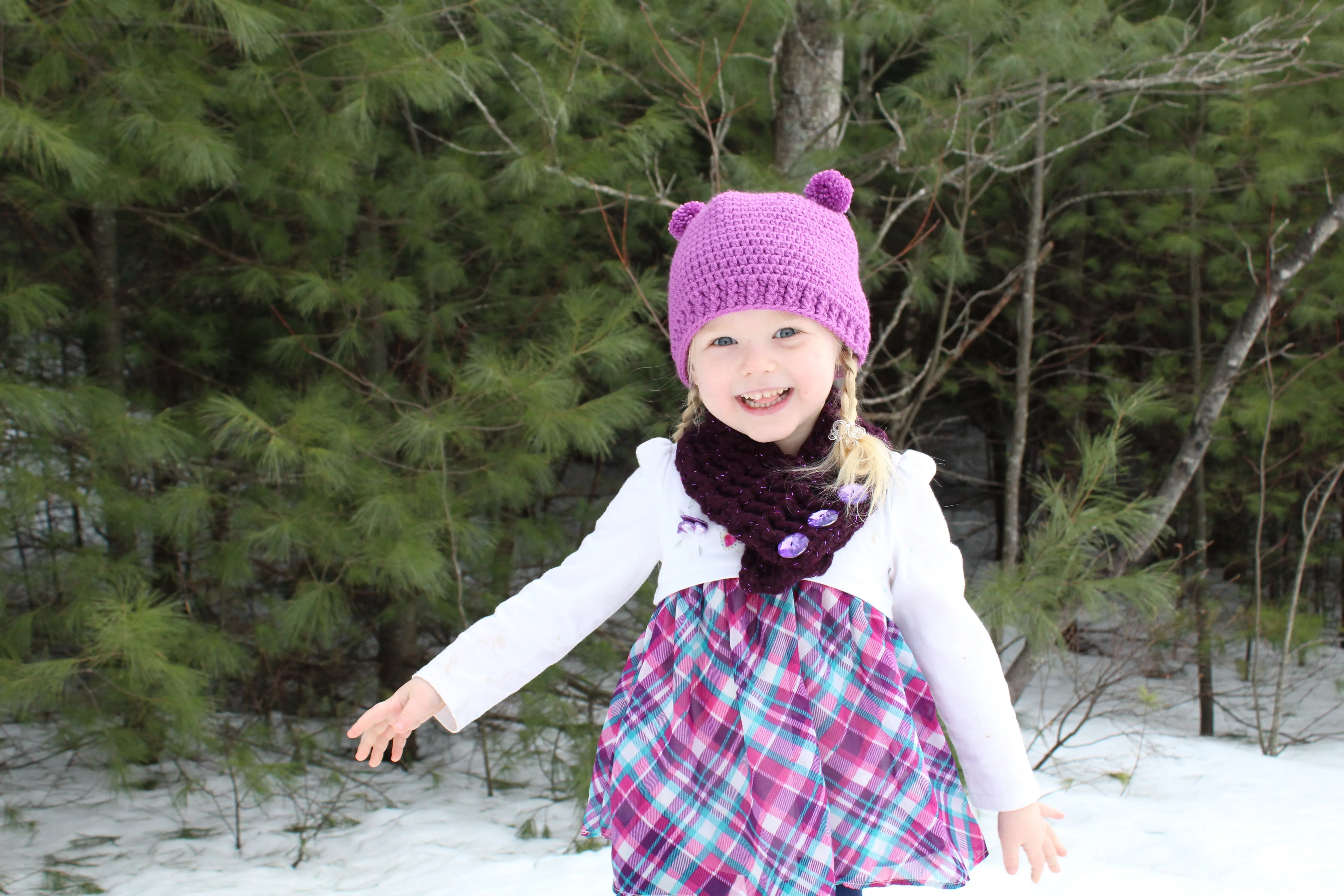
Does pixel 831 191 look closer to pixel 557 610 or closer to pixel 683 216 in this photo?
pixel 683 216

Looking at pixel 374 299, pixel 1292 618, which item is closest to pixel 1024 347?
pixel 1292 618

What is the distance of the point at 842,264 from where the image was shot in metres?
1.41

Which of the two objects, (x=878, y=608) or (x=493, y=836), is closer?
(x=878, y=608)

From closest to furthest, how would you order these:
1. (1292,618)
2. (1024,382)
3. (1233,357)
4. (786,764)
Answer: (786,764)
(1233,357)
(1024,382)
(1292,618)

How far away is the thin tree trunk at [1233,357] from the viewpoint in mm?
3293

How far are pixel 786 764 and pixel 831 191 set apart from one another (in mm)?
771

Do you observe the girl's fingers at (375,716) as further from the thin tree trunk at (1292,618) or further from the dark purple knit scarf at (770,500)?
the thin tree trunk at (1292,618)

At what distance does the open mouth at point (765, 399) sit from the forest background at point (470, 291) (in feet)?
4.21

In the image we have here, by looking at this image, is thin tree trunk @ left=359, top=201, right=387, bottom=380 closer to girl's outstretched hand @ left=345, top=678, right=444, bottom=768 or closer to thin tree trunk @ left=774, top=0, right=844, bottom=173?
thin tree trunk @ left=774, top=0, right=844, bottom=173

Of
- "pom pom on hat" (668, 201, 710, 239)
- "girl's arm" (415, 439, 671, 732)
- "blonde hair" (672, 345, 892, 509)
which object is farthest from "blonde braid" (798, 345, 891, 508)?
"pom pom on hat" (668, 201, 710, 239)

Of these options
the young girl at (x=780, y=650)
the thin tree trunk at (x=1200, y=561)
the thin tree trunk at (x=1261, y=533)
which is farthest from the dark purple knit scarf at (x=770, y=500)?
the thin tree trunk at (x=1200, y=561)

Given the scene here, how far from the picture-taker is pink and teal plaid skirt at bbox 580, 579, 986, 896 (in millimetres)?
1253

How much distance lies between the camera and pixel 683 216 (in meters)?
1.55

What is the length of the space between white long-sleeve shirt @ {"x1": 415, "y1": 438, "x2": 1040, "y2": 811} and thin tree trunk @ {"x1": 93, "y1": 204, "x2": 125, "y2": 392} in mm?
2331
